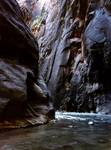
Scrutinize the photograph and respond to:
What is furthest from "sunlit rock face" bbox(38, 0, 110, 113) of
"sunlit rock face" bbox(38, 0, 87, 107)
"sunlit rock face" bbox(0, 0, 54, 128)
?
"sunlit rock face" bbox(0, 0, 54, 128)

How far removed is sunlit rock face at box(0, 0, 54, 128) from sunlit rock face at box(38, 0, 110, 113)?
604 centimetres

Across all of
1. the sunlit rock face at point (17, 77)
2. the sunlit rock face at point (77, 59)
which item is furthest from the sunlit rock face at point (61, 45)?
the sunlit rock face at point (17, 77)

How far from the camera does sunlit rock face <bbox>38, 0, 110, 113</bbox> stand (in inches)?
647

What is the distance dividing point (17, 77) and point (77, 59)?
1123cm

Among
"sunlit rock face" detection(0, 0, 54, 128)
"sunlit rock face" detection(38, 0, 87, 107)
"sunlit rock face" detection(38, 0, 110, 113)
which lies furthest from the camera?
"sunlit rock face" detection(38, 0, 87, 107)

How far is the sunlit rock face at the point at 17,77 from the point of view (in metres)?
7.33

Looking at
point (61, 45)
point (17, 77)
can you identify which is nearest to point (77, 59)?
point (61, 45)

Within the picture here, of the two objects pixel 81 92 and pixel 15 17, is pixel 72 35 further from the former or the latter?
pixel 15 17

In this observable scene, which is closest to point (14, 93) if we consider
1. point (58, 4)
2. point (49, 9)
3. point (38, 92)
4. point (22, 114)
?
point (22, 114)

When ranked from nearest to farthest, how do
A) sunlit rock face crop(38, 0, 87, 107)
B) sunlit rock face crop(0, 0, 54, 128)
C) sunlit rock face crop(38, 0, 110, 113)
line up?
sunlit rock face crop(0, 0, 54, 128)
sunlit rock face crop(38, 0, 110, 113)
sunlit rock face crop(38, 0, 87, 107)

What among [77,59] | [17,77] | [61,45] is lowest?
[17,77]

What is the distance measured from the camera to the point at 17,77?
320 inches

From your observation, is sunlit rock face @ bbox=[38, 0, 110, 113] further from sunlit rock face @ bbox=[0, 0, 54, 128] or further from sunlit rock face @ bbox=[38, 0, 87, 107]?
sunlit rock face @ bbox=[0, 0, 54, 128]

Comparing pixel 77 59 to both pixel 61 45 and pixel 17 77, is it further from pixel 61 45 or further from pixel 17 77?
pixel 17 77
